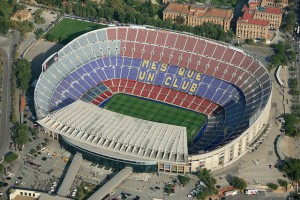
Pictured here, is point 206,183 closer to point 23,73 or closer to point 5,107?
point 5,107

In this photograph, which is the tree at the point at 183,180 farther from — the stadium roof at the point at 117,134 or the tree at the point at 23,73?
the tree at the point at 23,73

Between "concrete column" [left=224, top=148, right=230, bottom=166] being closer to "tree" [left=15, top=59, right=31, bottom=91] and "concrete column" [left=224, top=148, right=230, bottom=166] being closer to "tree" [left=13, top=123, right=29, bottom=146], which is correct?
"tree" [left=13, top=123, right=29, bottom=146]

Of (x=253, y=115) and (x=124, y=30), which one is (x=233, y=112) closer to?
(x=253, y=115)

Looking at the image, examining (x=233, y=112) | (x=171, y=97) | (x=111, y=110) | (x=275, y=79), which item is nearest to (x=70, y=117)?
(x=111, y=110)

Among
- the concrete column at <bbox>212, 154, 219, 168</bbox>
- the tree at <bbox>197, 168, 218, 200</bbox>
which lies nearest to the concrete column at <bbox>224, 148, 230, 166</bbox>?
the concrete column at <bbox>212, 154, 219, 168</bbox>

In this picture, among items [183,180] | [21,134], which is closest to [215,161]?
[183,180]

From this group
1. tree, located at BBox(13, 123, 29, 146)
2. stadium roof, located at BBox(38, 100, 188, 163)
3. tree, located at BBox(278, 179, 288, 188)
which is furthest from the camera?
tree, located at BBox(13, 123, 29, 146)
